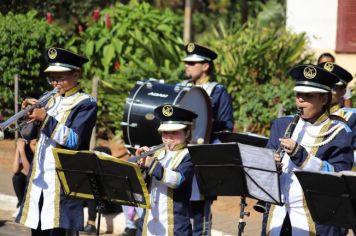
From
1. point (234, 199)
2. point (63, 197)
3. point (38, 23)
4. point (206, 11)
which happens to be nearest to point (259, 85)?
point (234, 199)

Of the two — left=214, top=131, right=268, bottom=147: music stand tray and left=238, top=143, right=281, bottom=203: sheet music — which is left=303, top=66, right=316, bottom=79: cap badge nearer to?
left=238, top=143, right=281, bottom=203: sheet music

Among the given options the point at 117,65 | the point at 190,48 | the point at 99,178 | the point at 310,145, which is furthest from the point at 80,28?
the point at 310,145

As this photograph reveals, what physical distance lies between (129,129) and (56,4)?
33.7ft

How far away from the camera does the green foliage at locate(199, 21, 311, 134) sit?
13.9 m

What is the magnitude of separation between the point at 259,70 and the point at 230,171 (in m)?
7.87

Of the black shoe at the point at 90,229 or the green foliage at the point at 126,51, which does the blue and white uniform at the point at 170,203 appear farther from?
the green foliage at the point at 126,51

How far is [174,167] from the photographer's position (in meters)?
7.27

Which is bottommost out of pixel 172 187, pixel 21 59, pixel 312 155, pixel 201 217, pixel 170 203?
pixel 201 217

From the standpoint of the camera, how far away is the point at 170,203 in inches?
287

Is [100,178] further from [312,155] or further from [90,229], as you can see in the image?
[90,229]

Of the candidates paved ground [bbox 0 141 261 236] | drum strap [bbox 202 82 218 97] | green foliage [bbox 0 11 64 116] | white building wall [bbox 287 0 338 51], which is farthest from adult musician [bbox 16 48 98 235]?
white building wall [bbox 287 0 338 51]

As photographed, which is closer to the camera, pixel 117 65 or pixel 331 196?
pixel 331 196

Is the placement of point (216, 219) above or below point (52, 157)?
below

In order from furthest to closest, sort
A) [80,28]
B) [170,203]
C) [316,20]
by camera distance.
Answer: [80,28] < [316,20] < [170,203]
